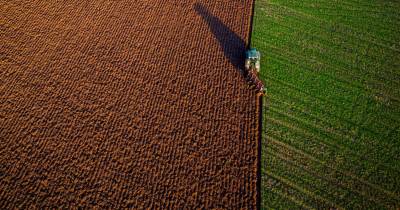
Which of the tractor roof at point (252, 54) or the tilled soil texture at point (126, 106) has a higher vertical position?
the tractor roof at point (252, 54)

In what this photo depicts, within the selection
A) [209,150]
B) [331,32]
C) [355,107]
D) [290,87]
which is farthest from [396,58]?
[209,150]

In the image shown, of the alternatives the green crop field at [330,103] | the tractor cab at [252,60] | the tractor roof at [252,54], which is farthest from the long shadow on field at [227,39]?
the green crop field at [330,103]

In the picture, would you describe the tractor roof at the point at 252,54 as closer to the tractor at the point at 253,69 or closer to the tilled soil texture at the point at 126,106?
the tractor at the point at 253,69

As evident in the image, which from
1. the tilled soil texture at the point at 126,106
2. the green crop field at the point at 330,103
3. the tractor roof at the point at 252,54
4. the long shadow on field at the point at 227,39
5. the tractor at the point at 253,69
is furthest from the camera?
the long shadow on field at the point at 227,39

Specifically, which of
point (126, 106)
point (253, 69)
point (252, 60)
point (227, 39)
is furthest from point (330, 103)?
point (126, 106)

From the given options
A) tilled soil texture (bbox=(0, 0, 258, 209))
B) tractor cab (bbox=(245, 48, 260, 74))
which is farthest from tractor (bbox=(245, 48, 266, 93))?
tilled soil texture (bbox=(0, 0, 258, 209))

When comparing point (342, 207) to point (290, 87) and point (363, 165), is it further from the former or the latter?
point (290, 87)
